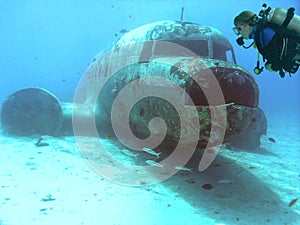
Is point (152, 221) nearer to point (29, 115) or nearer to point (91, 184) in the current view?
point (91, 184)

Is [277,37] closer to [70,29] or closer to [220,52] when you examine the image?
[220,52]

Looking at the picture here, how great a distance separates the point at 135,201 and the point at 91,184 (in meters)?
0.99

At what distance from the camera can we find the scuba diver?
2926 millimetres

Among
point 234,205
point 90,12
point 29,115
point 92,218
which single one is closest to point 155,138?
point 234,205

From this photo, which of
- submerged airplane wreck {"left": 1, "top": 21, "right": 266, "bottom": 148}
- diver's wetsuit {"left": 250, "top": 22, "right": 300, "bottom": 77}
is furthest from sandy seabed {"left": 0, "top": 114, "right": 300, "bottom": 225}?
diver's wetsuit {"left": 250, "top": 22, "right": 300, "bottom": 77}

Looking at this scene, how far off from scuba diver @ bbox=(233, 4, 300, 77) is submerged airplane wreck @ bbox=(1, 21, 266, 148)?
1013mm

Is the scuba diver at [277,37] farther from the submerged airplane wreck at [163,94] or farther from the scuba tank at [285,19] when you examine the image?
the submerged airplane wreck at [163,94]

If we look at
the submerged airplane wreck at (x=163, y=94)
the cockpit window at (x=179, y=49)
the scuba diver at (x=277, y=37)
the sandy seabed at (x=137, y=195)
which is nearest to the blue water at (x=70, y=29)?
the submerged airplane wreck at (x=163, y=94)

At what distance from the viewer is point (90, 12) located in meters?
79.2

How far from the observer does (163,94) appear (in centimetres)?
462

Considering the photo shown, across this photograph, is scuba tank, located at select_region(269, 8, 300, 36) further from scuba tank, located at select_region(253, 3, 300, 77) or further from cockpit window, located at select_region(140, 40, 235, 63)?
cockpit window, located at select_region(140, 40, 235, 63)

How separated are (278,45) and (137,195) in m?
3.08

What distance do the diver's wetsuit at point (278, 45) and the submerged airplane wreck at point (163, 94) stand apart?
1024 mm

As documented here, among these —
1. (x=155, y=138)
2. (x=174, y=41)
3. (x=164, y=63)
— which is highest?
(x=174, y=41)
